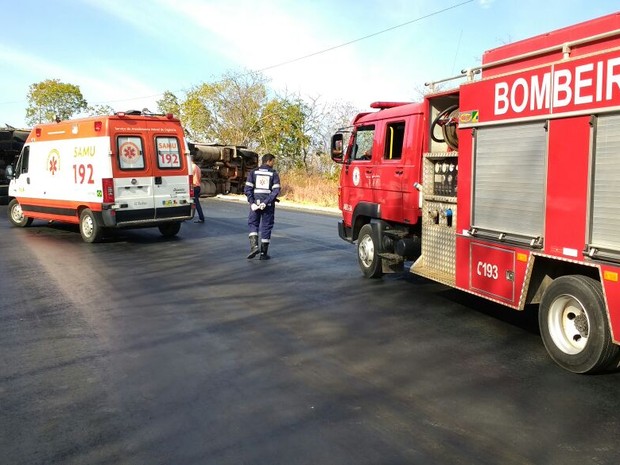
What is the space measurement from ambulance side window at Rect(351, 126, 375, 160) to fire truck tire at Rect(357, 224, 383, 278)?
1064mm

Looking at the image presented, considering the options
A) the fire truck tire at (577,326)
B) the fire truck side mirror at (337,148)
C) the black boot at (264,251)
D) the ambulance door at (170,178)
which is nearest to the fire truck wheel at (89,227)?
the ambulance door at (170,178)

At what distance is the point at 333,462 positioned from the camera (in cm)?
330

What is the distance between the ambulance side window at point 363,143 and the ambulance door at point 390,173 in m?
0.35

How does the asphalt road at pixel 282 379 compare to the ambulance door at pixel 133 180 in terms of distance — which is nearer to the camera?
the asphalt road at pixel 282 379

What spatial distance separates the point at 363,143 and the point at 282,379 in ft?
16.6

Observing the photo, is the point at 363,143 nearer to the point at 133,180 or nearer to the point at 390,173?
the point at 390,173

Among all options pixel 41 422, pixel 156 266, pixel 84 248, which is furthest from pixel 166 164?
pixel 41 422

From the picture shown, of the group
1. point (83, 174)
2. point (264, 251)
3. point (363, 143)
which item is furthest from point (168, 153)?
point (363, 143)

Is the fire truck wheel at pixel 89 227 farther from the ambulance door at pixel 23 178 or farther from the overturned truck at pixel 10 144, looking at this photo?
the overturned truck at pixel 10 144

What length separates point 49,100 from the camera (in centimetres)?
6350

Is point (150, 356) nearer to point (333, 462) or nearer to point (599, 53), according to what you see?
point (333, 462)

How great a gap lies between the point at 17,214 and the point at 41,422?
13040 mm

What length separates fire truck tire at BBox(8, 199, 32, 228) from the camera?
15.2 metres

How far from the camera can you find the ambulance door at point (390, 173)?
308 inches
